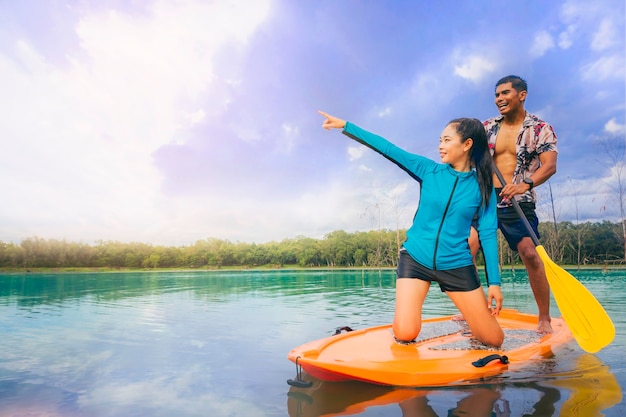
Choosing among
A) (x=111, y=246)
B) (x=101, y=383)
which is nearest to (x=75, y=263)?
(x=111, y=246)

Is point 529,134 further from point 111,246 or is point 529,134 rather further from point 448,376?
point 111,246

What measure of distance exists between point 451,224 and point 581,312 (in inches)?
58.9

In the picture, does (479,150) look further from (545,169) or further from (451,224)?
(545,169)

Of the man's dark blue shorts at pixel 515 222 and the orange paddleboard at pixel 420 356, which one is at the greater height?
the man's dark blue shorts at pixel 515 222

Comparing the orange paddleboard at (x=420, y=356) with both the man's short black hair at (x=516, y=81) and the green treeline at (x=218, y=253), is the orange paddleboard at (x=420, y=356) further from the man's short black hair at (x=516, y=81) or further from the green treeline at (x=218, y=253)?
the green treeline at (x=218, y=253)

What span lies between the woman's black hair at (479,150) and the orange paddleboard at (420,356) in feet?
4.29

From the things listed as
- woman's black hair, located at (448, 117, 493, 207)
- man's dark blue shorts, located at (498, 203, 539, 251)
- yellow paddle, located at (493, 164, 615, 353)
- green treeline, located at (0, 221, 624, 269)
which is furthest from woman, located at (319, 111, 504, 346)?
green treeline, located at (0, 221, 624, 269)

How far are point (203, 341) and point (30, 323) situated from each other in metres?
3.95

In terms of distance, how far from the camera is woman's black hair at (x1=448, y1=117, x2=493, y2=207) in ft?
12.0

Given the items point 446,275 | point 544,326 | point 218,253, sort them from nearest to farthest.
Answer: point 446,275
point 544,326
point 218,253

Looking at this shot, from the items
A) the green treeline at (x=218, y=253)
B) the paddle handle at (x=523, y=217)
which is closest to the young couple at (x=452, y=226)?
the paddle handle at (x=523, y=217)

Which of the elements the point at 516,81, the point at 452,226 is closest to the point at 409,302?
the point at 452,226

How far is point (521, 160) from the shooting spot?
450cm

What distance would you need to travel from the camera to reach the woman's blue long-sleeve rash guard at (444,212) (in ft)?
12.0
